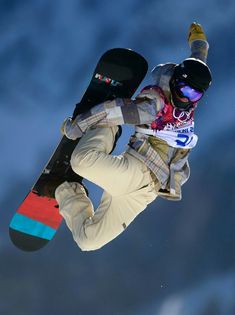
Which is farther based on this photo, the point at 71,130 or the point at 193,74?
the point at 71,130

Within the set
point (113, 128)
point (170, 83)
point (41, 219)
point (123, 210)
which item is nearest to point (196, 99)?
point (170, 83)

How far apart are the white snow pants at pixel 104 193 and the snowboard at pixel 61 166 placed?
12.4 inches

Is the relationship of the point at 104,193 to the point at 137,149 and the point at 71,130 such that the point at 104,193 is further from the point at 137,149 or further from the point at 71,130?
the point at 71,130

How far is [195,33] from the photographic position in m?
8.20

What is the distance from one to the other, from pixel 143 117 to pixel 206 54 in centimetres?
133

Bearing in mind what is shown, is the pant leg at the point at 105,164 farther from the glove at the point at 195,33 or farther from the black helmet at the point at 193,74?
the glove at the point at 195,33

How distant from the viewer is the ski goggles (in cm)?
736

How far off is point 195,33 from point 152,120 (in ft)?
4.86

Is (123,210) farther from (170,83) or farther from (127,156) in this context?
(170,83)

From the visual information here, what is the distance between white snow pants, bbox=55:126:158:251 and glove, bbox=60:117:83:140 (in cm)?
10

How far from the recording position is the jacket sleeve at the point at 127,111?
290 inches

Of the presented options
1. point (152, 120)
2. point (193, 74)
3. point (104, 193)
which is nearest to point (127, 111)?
point (152, 120)

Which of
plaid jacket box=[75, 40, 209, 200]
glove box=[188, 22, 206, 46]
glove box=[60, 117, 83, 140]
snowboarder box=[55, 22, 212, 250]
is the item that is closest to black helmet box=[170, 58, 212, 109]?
snowboarder box=[55, 22, 212, 250]

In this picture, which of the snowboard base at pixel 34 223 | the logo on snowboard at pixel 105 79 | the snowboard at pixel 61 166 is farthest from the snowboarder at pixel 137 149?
the snowboard base at pixel 34 223
